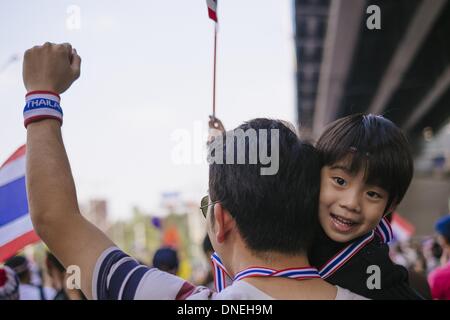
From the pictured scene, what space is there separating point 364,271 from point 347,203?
0.19 m

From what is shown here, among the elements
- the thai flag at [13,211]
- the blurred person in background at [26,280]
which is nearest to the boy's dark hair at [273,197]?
the thai flag at [13,211]

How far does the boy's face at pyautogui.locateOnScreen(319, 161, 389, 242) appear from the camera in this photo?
1.63 meters

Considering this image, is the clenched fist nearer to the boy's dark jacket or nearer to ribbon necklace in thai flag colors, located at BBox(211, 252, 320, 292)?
ribbon necklace in thai flag colors, located at BBox(211, 252, 320, 292)

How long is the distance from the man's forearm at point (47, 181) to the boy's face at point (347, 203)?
68 centimetres

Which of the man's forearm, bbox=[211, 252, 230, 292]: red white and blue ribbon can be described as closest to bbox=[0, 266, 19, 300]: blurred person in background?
bbox=[211, 252, 230, 292]: red white and blue ribbon

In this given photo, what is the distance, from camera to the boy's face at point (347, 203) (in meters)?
1.63

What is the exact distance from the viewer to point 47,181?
128 centimetres

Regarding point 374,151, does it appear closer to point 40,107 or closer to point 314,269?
point 314,269

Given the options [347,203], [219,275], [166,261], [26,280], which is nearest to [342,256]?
[347,203]

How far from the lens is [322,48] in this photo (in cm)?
1055

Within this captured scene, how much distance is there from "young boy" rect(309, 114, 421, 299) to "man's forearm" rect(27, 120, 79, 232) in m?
0.68
